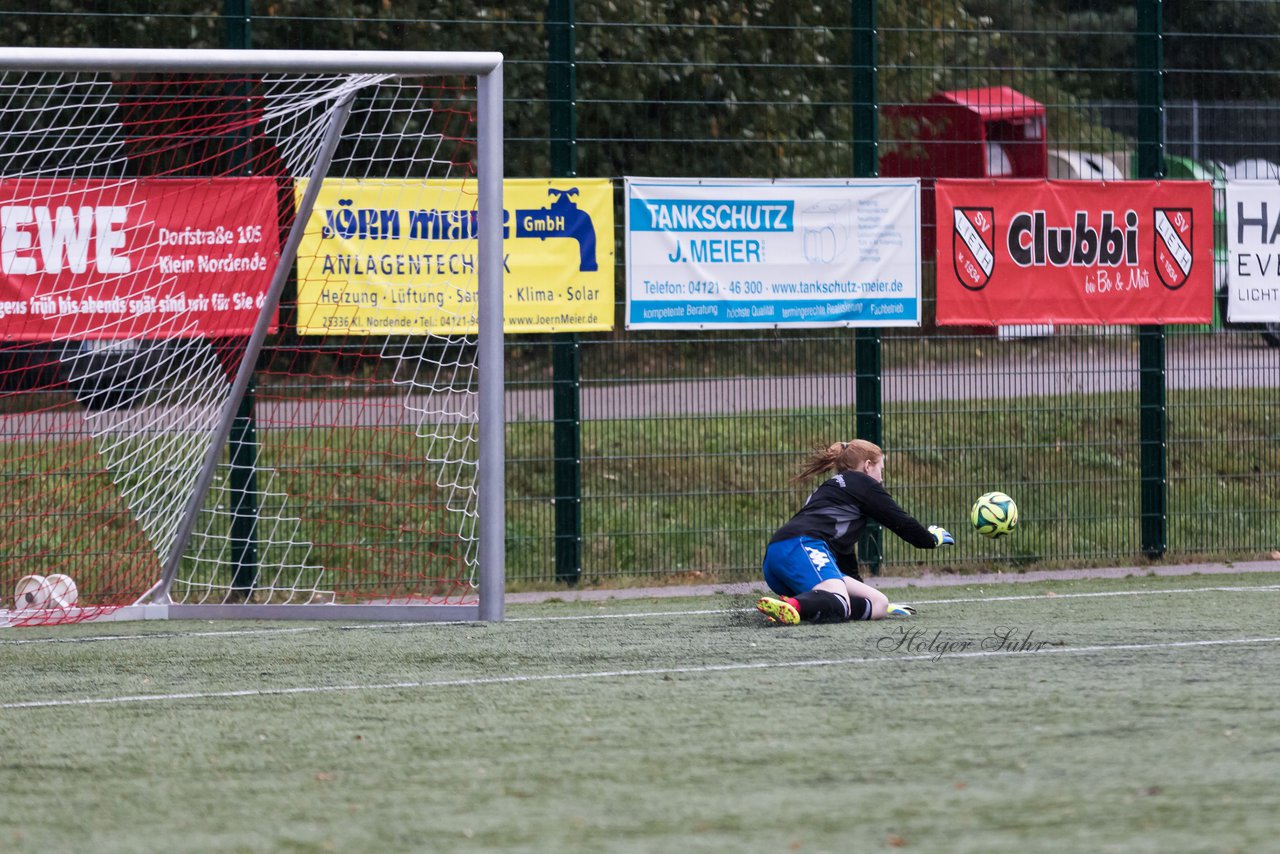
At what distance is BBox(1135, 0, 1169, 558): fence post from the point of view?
426 inches

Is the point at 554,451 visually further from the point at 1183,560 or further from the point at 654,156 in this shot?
the point at 1183,560

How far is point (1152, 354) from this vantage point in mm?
10844

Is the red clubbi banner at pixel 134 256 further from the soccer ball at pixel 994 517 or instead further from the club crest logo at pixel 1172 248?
the club crest logo at pixel 1172 248

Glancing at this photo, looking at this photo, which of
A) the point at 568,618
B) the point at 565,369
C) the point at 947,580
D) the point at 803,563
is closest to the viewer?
the point at 803,563

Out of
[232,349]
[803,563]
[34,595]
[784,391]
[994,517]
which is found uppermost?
[232,349]

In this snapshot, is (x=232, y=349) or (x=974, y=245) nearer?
(x=232, y=349)

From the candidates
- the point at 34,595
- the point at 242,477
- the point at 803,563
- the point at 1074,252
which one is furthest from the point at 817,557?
the point at 34,595

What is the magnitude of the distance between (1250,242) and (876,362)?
2638 mm

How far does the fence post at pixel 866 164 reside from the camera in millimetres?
10297

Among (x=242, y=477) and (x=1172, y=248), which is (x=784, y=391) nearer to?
(x=1172, y=248)

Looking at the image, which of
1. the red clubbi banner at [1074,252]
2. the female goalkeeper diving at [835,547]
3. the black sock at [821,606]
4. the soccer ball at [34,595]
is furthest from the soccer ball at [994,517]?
the soccer ball at [34,595]

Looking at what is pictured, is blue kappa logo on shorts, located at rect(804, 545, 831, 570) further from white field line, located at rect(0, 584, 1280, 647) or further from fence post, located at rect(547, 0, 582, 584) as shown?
fence post, located at rect(547, 0, 582, 584)

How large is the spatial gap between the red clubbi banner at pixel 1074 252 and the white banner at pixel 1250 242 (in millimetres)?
164

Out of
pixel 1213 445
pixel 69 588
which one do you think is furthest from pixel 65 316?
pixel 1213 445
